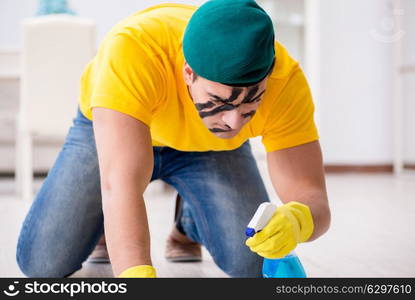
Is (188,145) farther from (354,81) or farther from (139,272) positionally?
(354,81)

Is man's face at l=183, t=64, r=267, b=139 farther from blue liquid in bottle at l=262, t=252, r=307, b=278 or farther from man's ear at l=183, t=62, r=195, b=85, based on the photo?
blue liquid in bottle at l=262, t=252, r=307, b=278

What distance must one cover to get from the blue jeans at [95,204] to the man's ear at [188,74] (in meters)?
0.41

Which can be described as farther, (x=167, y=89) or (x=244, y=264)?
(x=244, y=264)

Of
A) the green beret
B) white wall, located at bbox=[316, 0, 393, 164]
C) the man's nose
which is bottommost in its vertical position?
white wall, located at bbox=[316, 0, 393, 164]

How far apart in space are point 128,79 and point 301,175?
40 cm

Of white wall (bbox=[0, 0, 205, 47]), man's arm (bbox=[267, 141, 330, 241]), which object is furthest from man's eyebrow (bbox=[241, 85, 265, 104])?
white wall (bbox=[0, 0, 205, 47])

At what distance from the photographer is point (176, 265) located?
69.4 inches

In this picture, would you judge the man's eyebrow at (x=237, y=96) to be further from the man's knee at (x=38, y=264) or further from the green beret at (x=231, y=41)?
the man's knee at (x=38, y=264)

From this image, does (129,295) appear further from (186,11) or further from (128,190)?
(186,11)

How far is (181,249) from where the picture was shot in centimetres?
183

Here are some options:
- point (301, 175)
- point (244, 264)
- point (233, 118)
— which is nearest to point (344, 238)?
point (244, 264)

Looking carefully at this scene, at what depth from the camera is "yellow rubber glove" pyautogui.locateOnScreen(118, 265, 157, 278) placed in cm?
95

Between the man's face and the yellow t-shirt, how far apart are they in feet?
0.24

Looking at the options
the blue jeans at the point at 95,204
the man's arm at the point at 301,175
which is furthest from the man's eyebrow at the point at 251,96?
the blue jeans at the point at 95,204
